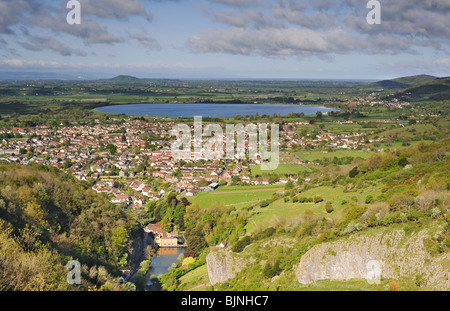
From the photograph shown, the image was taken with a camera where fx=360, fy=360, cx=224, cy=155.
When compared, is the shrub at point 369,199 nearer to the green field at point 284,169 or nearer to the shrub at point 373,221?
the shrub at point 373,221

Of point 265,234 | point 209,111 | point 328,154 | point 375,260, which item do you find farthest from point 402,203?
point 209,111

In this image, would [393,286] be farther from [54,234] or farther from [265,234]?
[54,234]

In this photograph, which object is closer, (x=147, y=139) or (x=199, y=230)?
(x=199, y=230)

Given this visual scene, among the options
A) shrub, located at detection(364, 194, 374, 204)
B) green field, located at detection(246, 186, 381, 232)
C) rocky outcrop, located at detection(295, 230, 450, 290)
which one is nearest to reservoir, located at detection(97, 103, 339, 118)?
green field, located at detection(246, 186, 381, 232)

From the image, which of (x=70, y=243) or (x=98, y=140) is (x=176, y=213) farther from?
(x=98, y=140)
